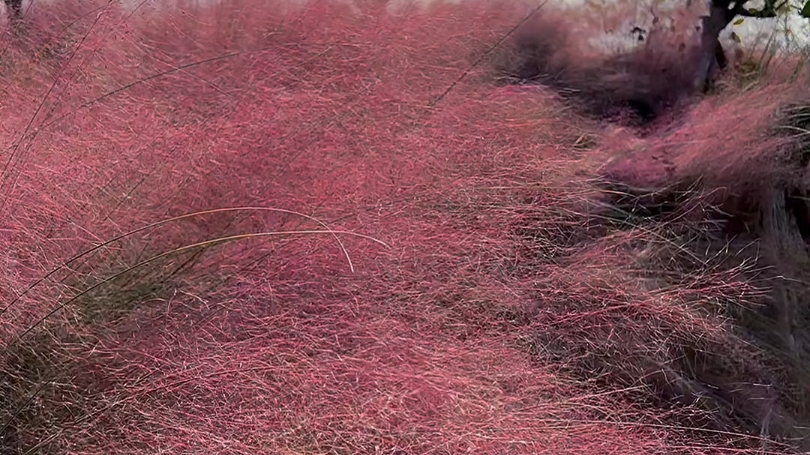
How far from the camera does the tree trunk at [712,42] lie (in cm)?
166

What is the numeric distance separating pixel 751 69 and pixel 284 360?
42.0 inches

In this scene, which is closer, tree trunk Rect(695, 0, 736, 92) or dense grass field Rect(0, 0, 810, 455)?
dense grass field Rect(0, 0, 810, 455)

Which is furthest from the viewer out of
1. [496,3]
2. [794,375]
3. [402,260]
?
[496,3]

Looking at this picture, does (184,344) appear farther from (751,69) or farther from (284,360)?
(751,69)

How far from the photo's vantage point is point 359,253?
3.87ft

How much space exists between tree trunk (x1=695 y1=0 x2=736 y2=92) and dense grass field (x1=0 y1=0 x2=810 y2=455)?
17 centimetres

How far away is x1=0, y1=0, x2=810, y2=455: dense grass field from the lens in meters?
1.07

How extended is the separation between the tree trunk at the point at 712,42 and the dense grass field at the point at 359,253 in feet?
0.55

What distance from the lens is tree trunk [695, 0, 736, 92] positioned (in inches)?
65.5

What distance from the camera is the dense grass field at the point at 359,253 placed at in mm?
1068

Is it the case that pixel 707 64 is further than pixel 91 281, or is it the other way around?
pixel 707 64

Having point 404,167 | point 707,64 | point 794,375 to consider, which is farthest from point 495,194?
point 707,64

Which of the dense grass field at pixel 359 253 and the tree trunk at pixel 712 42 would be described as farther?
the tree trunk at pixel 712 42

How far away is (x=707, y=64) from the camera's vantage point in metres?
1.68
